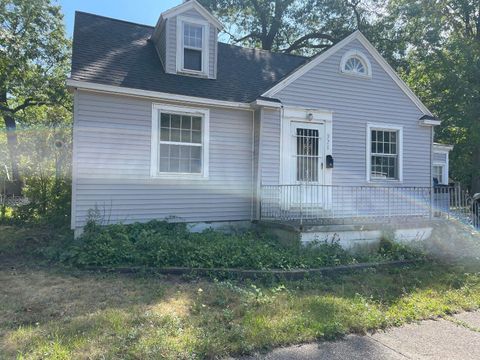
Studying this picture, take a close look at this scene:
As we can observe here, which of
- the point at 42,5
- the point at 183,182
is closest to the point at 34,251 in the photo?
the point at 183,182

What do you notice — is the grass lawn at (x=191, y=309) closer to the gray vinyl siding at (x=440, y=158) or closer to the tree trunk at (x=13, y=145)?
the gray vinyl siding at (x=440, y=158)

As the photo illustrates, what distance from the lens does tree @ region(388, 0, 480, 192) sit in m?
17.2

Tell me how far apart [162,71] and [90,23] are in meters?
2.71

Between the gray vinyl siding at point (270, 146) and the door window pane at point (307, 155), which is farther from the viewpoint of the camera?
the door window pane at point (307, 155)

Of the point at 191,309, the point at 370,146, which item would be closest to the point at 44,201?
the point at 191,309

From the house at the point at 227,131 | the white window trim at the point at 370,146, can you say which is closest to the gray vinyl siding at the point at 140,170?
the house at the point at 227,131

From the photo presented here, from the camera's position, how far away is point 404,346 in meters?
3.90

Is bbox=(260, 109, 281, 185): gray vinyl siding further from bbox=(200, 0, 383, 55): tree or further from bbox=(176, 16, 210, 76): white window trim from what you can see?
bbox=(200, 0, 383, 55): tree

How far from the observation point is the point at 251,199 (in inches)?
368

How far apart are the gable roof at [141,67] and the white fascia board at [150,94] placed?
134mm

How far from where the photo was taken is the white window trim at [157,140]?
8.27 meters

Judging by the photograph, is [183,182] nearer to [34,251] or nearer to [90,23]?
[34,251]

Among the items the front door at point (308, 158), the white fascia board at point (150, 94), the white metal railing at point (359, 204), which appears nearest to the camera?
the white fascia board at point (150, 94)

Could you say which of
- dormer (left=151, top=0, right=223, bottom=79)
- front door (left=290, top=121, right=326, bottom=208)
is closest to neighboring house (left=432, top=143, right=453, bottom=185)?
front door (left=290, top=121, right=326, bottom=208)
